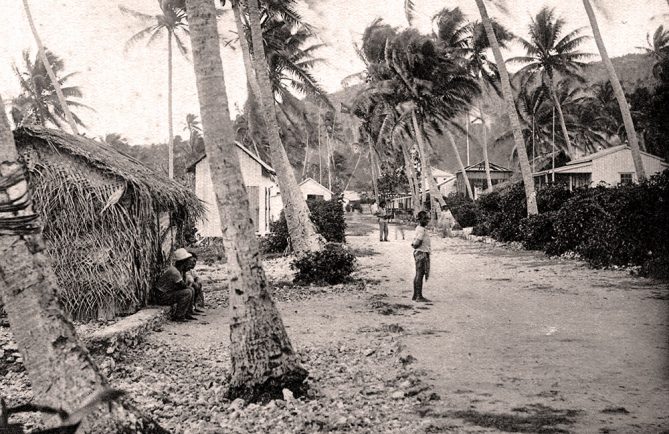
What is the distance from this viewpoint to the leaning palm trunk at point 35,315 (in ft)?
10.3

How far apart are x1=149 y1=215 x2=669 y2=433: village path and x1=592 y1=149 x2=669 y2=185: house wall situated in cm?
1954

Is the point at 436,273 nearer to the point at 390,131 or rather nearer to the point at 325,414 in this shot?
the point at 325,414

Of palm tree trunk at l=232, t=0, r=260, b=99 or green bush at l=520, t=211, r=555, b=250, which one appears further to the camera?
green bush at l=520, t=211, r=555, b=250

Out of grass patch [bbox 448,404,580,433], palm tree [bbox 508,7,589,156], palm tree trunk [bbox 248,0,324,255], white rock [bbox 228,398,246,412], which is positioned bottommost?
grass patch [bbox 448,404,580,433]

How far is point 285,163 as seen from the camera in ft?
48.3

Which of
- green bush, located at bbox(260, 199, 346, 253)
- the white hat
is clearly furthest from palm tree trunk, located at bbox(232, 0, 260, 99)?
the white hat

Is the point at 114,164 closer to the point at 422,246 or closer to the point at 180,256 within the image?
the point at 180,256

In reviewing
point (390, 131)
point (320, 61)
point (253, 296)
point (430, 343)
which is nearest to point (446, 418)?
point (253, 296)

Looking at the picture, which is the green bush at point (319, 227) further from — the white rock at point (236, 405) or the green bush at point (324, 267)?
the white rock at point (236, 405)

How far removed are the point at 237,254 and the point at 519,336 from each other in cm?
407

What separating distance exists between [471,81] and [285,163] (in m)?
18.6

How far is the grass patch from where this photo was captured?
397 centimetres

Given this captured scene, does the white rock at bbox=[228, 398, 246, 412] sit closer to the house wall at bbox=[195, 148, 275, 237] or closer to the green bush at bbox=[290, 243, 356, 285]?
the green bush at bbox=[290, 243, 356, 285]

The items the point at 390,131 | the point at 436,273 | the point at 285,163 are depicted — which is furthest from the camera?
the point at 390,131
